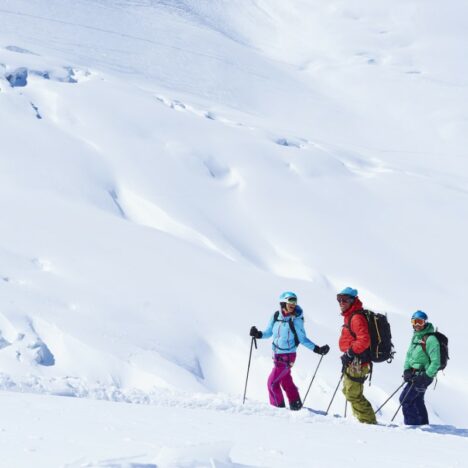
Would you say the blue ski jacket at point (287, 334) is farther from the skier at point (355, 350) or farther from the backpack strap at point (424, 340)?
the backpack strap at point (424, 340)

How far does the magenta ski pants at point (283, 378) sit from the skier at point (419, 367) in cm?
145

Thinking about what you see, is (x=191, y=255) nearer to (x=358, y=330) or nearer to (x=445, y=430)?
(x=358, y=330)

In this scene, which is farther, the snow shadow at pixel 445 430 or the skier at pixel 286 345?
the skier at pixel 286 345

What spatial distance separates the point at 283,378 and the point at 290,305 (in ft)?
3.27

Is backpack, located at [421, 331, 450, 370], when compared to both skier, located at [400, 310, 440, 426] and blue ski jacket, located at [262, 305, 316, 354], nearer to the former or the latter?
skier, located at [400, 310, 440, 426]

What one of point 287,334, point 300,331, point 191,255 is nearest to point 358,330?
point 300,331

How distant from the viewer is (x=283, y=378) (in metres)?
9.10

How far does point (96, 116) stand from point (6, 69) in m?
4.93

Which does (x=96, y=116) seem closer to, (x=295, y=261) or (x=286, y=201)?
(x=286, y=201)

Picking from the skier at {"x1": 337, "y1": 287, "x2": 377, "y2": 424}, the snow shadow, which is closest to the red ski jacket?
the skier at {"x1": 337, "y1": 287, "x2": 377, "y2": 424}

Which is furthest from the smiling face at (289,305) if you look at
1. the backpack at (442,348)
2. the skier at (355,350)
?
the backpack at (442,348)

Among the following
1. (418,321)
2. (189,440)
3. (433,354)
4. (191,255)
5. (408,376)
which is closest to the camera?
(189,440)

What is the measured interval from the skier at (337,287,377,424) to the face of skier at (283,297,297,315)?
700mm

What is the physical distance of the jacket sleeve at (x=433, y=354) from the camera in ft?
28.3
